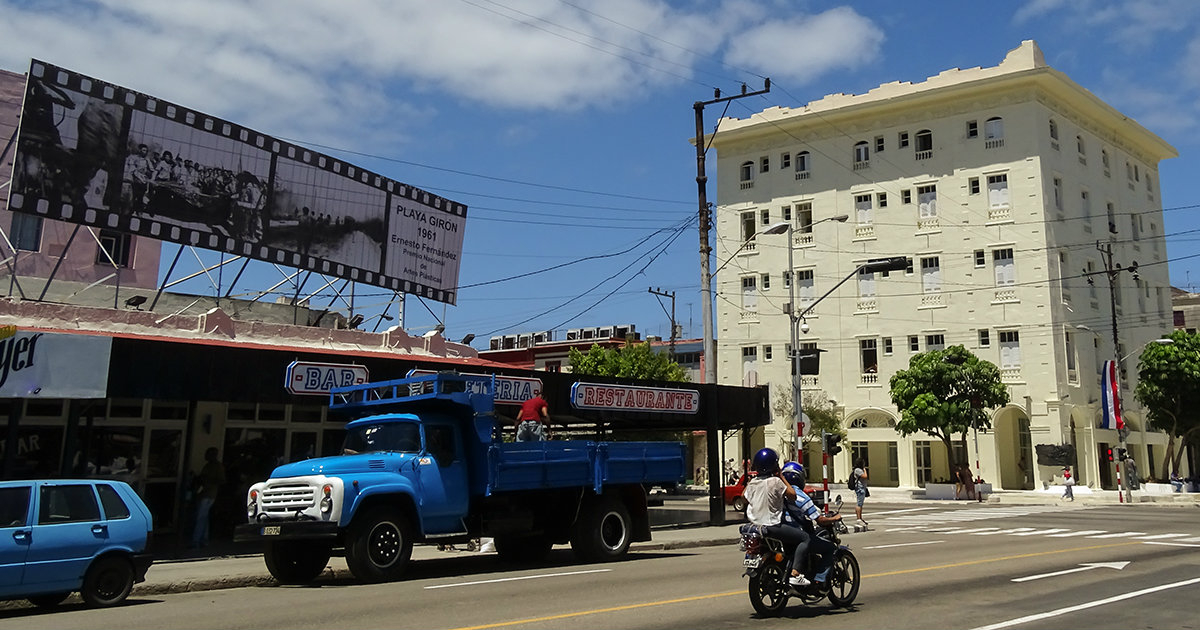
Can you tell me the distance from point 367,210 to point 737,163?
1471 inches

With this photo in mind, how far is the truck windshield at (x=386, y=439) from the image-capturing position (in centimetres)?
1438

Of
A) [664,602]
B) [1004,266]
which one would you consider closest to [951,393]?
[1004,266]

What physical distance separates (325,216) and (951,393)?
31967 mm

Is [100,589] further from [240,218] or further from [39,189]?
[240,218]

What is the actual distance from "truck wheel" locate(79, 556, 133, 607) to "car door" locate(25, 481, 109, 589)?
0.15 metres

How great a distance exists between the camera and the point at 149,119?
2350cm

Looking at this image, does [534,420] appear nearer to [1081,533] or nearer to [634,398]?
[634,398]

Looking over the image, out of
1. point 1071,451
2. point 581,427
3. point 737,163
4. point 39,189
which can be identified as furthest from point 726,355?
point 39,189

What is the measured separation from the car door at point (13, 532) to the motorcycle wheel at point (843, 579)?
29.8 feet

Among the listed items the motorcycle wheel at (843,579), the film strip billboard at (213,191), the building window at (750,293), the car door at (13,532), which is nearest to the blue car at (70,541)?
the car door at (13,532)

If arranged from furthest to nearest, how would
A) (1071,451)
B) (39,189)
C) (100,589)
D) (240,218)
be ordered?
(1071,451)
(240,218)
(39,189)
(100,589)

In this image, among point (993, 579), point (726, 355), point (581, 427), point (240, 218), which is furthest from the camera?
point (726, 355)

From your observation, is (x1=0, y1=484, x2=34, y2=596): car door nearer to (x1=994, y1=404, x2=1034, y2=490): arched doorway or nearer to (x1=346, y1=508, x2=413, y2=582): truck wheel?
(x1=346, y1=508, x2=413, y2=582): truck wheel

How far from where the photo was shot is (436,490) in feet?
46.9
